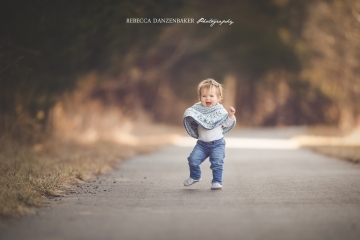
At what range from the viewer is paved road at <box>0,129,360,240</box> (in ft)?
18.3

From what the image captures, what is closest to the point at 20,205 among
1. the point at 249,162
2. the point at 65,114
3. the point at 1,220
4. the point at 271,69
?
the point at 1,220

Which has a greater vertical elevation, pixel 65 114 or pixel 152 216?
pixel 65 114

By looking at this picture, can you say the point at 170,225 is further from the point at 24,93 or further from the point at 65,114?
the point at 65,114

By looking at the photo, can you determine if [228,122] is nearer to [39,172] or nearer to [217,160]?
Result: [217,160]

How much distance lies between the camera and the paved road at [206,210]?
5574 mm

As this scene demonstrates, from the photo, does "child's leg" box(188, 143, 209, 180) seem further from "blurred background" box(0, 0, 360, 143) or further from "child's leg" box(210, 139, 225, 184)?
"blurred background" box(0, 0, 360, 143)

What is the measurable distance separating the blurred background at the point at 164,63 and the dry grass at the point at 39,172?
74 cm

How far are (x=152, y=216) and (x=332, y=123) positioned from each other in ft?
116

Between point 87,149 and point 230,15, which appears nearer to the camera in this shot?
point 87,149

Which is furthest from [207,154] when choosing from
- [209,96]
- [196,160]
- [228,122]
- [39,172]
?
[39,172]

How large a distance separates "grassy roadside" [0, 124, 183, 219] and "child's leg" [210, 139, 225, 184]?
196cm

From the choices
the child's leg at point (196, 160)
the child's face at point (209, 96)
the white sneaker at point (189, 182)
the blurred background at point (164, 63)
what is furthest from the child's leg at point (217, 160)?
the blurred background at point (164, 63)

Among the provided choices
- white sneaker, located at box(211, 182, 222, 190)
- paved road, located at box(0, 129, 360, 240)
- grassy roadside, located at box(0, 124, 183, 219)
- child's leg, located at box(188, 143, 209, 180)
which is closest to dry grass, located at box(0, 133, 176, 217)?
grassy roadside, located at box(0, 124, 183, 219)

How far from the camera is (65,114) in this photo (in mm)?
20344
